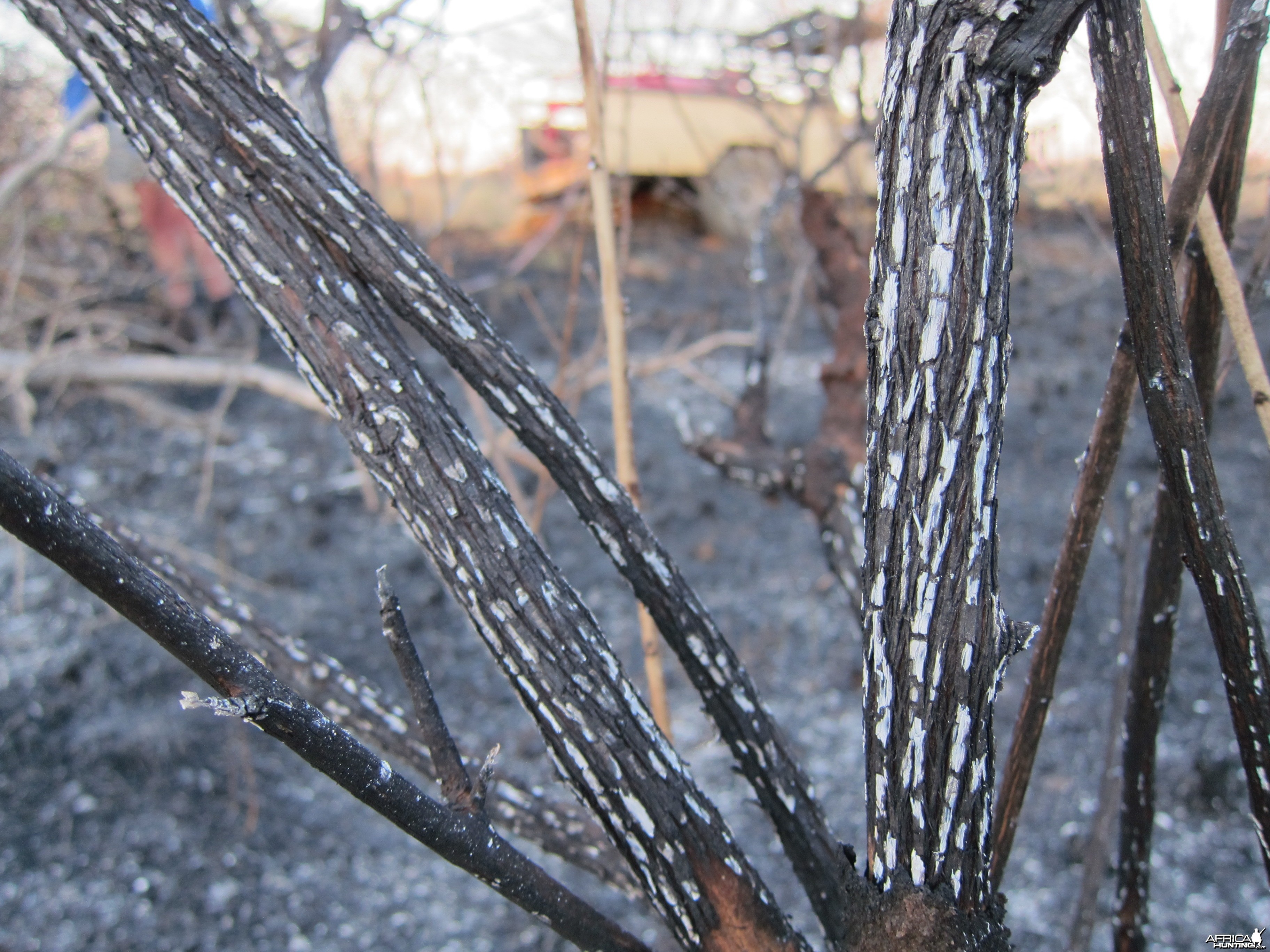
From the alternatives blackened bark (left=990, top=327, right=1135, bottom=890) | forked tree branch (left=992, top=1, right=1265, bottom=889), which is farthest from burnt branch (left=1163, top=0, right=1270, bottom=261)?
blackened bark (left=990, top=327, right=1135, bottom=890)

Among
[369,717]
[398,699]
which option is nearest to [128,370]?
[398,699]

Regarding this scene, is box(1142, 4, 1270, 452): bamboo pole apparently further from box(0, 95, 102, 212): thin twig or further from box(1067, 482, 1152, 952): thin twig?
box(0, 95, 102, 212): thin twig

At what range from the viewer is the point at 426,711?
0.88 metres

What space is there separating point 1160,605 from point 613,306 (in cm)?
90

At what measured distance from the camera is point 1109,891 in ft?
8.04

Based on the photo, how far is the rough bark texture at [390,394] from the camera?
0.94 meters

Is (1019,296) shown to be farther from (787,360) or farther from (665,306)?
(665,306)

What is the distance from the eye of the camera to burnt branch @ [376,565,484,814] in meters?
0.86

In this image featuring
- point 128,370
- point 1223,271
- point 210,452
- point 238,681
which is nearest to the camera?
point 238,681

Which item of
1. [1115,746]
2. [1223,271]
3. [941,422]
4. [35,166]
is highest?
[35,166]

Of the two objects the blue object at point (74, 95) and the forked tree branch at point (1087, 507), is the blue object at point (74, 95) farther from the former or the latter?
the forked tree branch at point (1087, 507)

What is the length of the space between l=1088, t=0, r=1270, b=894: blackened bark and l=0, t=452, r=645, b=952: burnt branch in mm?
781

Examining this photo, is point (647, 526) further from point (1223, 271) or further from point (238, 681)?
point (1223, 271)

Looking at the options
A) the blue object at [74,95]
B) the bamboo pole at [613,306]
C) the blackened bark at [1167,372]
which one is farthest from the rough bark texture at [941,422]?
the blue object at [74,95]
